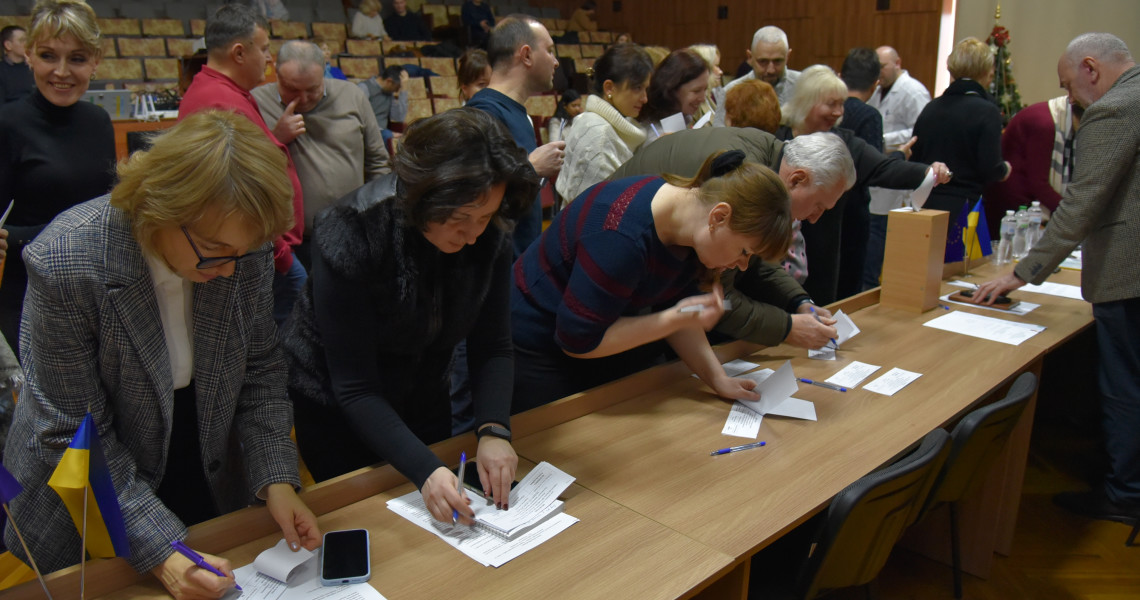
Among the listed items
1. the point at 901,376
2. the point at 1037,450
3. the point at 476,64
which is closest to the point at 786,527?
the point at 901,376

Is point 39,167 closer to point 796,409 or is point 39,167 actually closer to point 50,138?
point 50,138

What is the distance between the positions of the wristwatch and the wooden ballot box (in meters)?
1.79

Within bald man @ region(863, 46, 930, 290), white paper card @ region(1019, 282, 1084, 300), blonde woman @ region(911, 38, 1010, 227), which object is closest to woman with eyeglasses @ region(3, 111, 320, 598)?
white paper card @ region(1019, 282, 1084, 300)

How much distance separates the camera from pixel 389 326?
141cm

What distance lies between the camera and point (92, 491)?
1057 millimetres

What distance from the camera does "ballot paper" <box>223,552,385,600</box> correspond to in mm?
1151

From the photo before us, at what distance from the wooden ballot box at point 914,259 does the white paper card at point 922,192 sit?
0.34 ft

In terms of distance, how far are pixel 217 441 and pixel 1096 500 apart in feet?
9.38

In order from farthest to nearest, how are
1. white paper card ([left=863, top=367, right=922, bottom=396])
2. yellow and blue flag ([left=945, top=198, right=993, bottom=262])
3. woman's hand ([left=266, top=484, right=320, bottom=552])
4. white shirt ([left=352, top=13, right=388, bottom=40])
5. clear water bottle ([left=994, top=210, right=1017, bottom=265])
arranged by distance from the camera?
white shirt ([left=352, top=13, right=388, bottom=40]) < clear water bottle ([left=994, top=210, right=1017, bottom=265]) < yellow and blue flag ([left=945, top=198, right=993, bottom=262]) < white paper card ([left=863, top=367, right=922, bottom=396]) < woman's hand ([left=266, top=484, right=320, bottom=552])

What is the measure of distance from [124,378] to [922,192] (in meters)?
2.66

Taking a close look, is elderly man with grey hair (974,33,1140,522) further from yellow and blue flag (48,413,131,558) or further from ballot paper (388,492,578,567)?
yellow and blue flag (48,413,131,558)

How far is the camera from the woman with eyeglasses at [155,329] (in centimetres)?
104

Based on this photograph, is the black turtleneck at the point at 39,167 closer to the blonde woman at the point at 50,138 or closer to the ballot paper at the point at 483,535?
the blonde woman at the point at 50,138

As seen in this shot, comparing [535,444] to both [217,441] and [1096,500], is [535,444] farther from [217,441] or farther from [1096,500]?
[1096,500]
